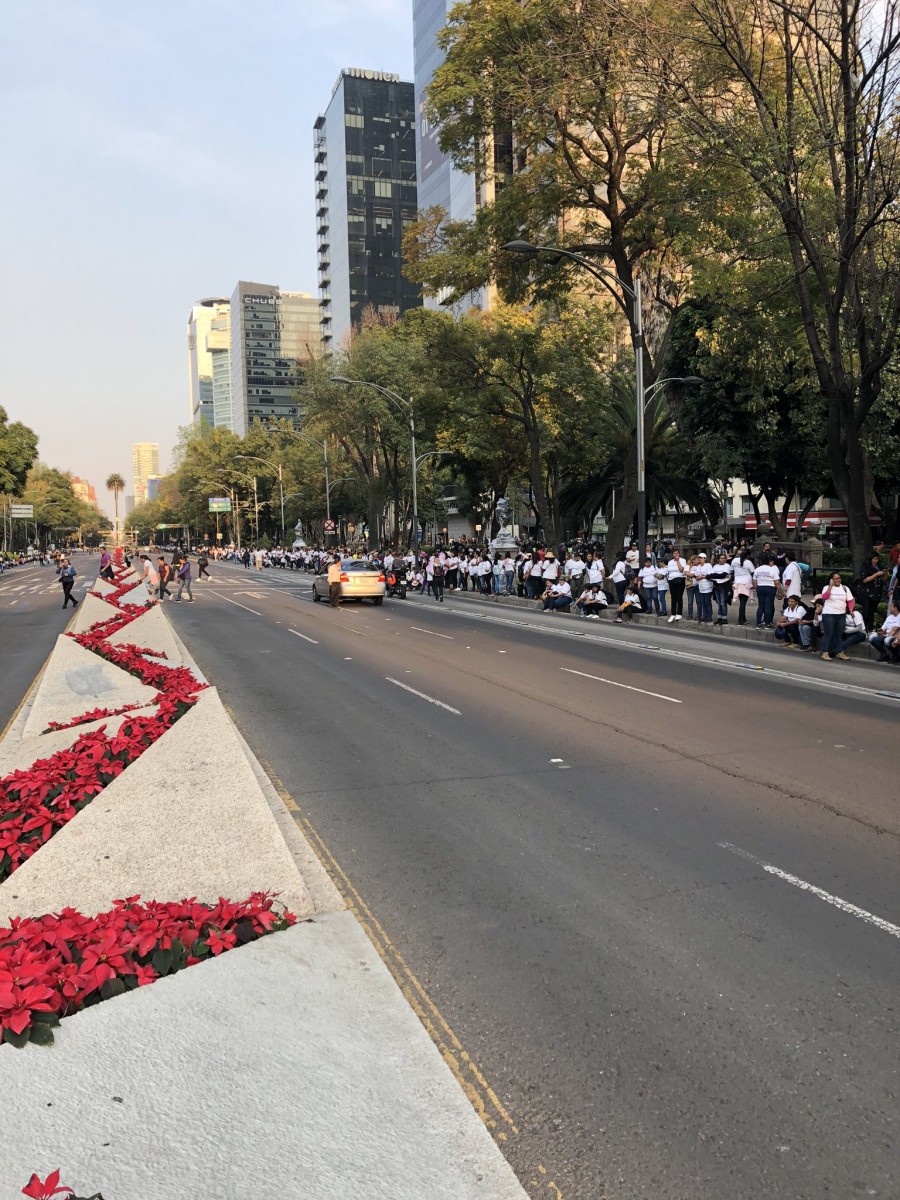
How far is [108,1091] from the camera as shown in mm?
3080

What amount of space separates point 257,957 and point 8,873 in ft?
6.87

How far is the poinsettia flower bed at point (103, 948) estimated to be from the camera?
343cm

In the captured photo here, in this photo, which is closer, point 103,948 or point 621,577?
point 103,948

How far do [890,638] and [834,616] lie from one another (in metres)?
0.92

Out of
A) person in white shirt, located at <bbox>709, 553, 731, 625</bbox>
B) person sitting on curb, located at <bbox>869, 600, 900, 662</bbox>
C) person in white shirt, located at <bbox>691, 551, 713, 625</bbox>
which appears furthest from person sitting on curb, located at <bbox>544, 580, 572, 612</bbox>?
person sitting on curb, located at <bbox>869, 600, 900, 662</bbox>

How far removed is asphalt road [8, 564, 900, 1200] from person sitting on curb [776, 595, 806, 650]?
16.8 feet

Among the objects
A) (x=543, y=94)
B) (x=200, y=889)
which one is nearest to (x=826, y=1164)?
(x=200, y=889)

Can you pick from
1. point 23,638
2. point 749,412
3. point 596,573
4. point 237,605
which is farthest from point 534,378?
point 23,638

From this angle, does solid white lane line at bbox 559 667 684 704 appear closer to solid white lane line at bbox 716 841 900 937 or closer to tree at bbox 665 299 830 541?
solid white lane line at bbox 716 841 900 937

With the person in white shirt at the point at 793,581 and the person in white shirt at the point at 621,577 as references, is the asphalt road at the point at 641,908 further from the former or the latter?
the person in white shirt at the point at 621,577

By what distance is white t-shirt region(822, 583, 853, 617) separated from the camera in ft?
48.9

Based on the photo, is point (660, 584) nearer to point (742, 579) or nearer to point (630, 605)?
point (630, 605)

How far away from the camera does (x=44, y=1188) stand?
2.52 metres

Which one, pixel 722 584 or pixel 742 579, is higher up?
pixel 742 579
